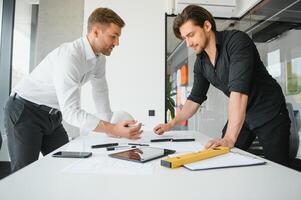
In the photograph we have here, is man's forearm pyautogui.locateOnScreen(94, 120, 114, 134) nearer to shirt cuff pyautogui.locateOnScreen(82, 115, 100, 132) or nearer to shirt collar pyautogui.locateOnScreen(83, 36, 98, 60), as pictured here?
shirt cuff pyautogui.locateOnScreen(82, 115, 100, 132)

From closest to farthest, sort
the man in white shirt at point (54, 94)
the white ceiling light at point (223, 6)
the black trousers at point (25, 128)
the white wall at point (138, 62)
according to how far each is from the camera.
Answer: the man in white shirt at point (54, 94), the black trousers at point (25, 128), the white ceiling light at point (223, 6), the white wall at point (138, 62)

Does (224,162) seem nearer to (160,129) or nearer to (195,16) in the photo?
(160,129)

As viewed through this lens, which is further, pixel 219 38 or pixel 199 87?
pixel 199 87

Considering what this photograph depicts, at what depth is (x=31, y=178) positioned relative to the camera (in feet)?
2.23

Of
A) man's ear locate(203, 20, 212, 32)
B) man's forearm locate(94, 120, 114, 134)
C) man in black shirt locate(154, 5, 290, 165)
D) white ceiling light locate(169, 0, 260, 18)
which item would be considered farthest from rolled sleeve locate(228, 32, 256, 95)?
white ceiling light locate(169, 0, 260, 18)

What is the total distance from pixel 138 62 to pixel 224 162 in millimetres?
2400

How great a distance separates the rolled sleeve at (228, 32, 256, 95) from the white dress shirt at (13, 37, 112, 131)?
2.24 ft

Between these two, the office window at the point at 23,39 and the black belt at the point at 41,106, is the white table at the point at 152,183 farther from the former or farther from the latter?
the office window at the point at 23,39

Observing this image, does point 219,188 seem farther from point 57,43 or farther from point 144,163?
point 57,43

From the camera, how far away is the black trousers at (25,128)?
1363 millimetres

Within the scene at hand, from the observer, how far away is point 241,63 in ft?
3.99

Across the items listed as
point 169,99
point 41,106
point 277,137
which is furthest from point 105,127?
point 169,99

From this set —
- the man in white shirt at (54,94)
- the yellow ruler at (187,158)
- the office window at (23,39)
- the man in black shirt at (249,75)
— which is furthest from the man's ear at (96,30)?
the office window at (23,39)

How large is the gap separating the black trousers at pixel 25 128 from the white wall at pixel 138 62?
1579 mm
